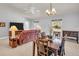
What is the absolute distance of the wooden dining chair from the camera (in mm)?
1882

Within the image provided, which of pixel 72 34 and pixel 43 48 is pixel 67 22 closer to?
pixel 72 34

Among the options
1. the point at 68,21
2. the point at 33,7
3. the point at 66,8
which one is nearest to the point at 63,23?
the point at 68,21

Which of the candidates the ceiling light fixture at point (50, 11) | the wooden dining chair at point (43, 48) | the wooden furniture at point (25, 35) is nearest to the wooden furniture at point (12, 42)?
the wooden furniture at point (25, 35)

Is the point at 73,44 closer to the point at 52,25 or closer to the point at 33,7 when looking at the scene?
the point at 52,25

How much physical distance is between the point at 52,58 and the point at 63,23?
1.83ft

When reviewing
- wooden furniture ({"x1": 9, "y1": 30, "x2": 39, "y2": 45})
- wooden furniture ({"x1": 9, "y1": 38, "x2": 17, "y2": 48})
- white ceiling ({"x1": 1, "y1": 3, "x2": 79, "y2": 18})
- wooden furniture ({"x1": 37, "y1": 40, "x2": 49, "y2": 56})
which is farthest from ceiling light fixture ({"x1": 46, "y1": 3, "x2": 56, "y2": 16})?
wooden furniture ({"x1": 9, "y1": 38, "x2": 17, "y2": 48})

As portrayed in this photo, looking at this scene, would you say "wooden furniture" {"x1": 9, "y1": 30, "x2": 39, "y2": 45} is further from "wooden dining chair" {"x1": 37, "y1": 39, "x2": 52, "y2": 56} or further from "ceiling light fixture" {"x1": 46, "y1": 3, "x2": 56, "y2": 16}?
"ceiling light fixture" {"x1": 46, "y1": 3, "x2": 56, "y2": 16}

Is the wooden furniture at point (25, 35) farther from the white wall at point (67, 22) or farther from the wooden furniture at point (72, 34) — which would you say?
the wooden furniture at point (72, 34)

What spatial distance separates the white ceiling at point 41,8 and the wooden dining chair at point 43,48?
1.30ft

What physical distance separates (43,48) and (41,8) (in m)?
0.61

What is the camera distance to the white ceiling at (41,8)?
1845 millimetres

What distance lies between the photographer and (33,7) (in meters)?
1.86

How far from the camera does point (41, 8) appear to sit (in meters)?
1.86

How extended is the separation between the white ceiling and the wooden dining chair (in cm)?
40
